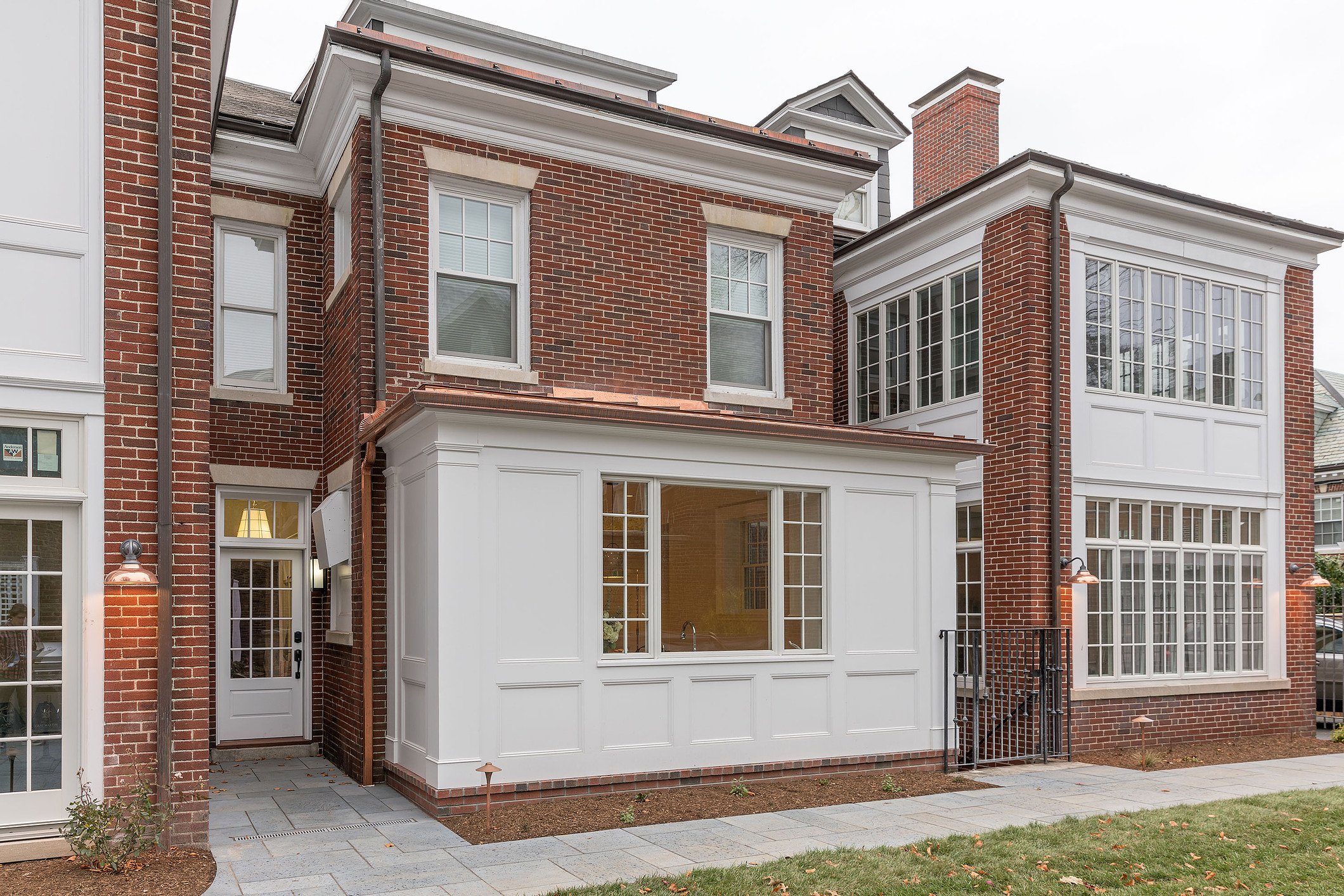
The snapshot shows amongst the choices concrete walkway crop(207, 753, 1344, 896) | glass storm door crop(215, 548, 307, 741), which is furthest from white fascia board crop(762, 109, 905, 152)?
concrete walkway crop(207, 753, 1344, 896)

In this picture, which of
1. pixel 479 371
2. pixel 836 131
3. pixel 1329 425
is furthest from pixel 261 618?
pixel 1329 425

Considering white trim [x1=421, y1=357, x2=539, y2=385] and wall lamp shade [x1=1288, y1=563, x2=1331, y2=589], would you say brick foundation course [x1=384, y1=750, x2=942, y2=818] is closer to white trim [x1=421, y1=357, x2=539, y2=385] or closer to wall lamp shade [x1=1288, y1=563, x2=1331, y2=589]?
white trim [x1=421, y1=357, x2=539, y2=385]

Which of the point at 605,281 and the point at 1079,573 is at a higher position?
the point at 605,281

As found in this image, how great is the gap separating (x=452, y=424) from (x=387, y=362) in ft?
6.05

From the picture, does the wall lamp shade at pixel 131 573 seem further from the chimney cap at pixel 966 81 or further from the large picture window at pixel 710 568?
the chimney cap at pixel 966 81

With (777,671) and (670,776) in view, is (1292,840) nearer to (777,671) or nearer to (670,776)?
(777,671)

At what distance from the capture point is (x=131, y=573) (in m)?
6.79

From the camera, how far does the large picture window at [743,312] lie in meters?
11.8

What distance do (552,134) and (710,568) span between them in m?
4.73

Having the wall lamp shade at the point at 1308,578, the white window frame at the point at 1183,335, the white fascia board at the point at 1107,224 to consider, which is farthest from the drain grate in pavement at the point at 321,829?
the wall lamp shade at the point at 1308,578

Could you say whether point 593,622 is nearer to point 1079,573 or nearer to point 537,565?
point 537,565

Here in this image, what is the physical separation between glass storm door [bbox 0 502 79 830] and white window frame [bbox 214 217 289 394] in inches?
177

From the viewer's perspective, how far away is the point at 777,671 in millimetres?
9672

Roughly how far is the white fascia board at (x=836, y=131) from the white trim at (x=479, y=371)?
9.34 metres
